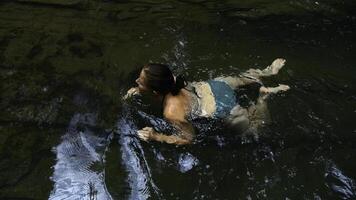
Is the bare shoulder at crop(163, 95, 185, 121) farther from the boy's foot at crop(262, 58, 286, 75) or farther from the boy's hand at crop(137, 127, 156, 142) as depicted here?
the boy's foot at crop(262, 58, 286, 75)

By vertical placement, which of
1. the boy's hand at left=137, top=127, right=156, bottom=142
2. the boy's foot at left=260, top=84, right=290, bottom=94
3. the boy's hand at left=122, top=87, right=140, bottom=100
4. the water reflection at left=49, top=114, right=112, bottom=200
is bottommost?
the water reflection at left=49, top=114, right=112, bottom=200

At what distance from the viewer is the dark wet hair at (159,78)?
13.9 feet

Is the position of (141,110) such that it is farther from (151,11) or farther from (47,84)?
(151,11)

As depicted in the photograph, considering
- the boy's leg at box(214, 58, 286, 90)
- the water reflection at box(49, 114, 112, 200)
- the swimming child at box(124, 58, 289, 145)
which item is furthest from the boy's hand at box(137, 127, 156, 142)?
the boy's leg at box(214, 58, 286, 90)

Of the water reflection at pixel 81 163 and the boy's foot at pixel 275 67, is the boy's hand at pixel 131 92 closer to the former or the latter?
the water reflection at pixel 81 163

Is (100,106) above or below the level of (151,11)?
below

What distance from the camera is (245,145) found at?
16.0ft

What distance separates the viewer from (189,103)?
4.54 meters

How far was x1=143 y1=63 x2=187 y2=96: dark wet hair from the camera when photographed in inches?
167

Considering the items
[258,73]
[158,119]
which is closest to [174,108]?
[158,119]

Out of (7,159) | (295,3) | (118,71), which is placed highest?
(295,3)

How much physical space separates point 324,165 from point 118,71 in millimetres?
2728

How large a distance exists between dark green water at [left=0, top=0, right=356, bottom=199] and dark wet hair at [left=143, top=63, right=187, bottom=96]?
77cm

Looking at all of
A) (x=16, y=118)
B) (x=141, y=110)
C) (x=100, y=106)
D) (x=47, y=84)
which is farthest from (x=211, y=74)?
(x=16, y=118)
